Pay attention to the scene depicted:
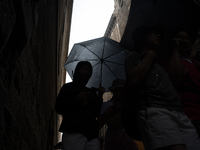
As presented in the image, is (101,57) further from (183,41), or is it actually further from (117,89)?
(183,41)

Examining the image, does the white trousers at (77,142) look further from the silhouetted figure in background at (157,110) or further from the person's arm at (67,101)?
the silhouetted figure in background at (157,110)

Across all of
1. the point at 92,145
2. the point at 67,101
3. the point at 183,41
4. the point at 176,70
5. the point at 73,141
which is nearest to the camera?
the point at 176,70

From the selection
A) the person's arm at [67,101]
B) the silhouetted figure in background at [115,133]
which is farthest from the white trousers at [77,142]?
the silhouetted figure in background at [115,133]

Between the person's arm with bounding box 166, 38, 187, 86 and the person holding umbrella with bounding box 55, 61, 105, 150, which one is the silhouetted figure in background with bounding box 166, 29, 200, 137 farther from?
Answer: the person holding umbrella with bounding box 55, 61, 105, 150

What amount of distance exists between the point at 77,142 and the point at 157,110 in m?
1.21

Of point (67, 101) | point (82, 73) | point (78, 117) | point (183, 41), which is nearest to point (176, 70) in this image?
point (183, 41)

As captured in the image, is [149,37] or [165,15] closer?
[149,37]

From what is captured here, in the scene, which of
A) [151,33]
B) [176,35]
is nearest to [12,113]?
[151,33]

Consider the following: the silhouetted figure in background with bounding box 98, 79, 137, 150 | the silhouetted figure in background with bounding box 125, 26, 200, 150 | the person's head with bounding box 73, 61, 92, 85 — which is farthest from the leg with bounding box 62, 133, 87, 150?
the silhouetted figure in background with bounding box 125, 26, 200, 150

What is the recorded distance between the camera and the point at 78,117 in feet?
7.41

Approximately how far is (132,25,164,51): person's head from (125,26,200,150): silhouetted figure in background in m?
0.24

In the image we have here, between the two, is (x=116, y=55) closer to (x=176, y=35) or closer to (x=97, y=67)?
(x=97, y=67)

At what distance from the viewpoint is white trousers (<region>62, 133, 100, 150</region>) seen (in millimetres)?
2121

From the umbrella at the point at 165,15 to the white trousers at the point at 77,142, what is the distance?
1.90 metres
